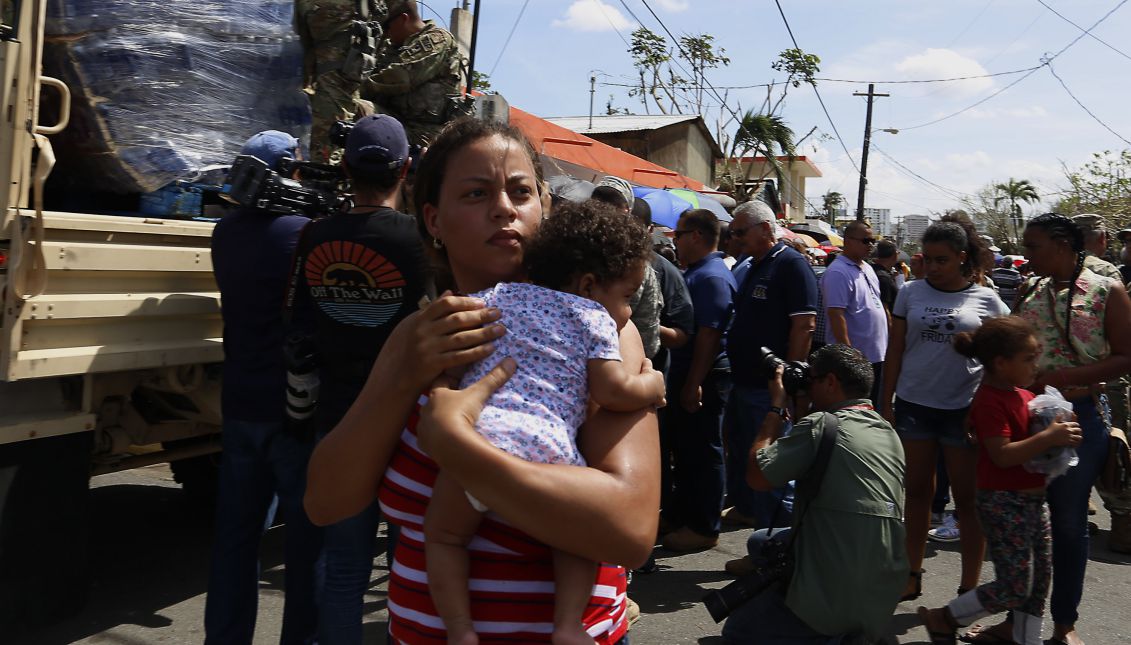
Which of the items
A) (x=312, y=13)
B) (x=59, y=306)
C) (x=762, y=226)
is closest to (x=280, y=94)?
(x=312, y=13)

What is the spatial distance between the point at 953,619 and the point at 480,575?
11.0 ft

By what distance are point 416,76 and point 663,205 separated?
19.4 feet

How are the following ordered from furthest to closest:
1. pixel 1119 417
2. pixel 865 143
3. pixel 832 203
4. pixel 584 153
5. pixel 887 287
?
1. pixel 832 203
2. pixel 865 143
3. pixel 584 153
4. pixel 887 287
5. pixel 1119 417

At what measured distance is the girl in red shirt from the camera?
3857 millimetres

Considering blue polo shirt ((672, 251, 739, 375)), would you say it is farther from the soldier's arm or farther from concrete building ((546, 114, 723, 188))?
concrete building ((546, 114, 723, 188))

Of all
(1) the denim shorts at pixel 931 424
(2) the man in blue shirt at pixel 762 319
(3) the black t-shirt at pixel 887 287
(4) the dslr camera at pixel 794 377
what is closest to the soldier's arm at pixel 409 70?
(2) the man in blue shirt at pixel 762 319

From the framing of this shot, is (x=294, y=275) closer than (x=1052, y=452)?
Yes

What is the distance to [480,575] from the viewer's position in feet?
4.93

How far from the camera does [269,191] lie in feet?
11.0

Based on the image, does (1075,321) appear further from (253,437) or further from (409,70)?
(409,70)

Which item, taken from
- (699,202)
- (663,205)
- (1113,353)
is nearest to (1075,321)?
(1113,353)

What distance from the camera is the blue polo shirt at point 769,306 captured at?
5.15m

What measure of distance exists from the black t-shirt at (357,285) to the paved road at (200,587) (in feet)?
5.02

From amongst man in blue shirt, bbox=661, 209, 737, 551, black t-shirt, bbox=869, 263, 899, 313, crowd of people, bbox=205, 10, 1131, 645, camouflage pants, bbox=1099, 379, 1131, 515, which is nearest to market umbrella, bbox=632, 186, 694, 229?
black t-shirt, bbox=869, 263, 899, 313
